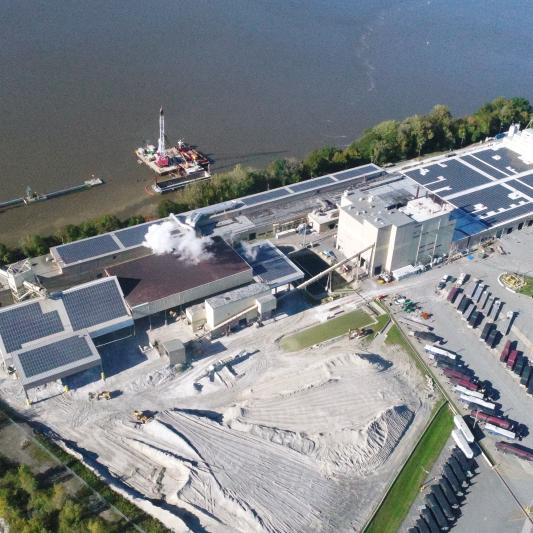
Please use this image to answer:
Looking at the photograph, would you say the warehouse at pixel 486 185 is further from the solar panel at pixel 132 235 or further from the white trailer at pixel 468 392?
the solar panel at pixel 132 235

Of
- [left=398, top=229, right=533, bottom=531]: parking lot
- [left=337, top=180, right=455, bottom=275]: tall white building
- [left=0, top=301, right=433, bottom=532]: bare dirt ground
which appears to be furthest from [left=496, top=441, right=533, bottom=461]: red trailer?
[left=337, top=180, right=455, bottom=275]: tall white building

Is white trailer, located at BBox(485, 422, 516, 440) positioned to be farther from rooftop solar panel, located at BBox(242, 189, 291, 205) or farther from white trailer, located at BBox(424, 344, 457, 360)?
rooftop solar panel, located at BBox(242, 189, 291, 205)

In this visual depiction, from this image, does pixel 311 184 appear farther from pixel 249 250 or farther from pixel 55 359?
pixel 55 359

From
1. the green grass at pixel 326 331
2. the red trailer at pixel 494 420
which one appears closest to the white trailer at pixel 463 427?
the red trailer at pixel 494 420

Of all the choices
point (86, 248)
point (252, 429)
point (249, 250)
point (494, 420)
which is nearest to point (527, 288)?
point (494, 420)

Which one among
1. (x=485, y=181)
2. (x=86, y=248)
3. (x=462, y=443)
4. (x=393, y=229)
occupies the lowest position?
(x=462, y=443)

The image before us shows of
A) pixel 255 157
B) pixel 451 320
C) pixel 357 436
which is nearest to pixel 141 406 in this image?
pixel 357 436
